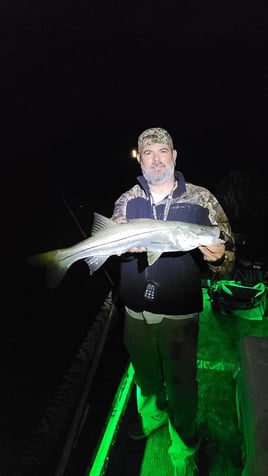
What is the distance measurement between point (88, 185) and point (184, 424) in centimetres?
2495

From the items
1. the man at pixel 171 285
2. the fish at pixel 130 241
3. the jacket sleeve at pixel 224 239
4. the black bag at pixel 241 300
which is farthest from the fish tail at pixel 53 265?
the black bag at pixel 241 300

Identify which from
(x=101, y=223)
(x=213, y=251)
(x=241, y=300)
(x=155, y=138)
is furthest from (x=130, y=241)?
(x=241, y=300)

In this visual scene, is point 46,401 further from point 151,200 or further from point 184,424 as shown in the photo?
point 151,200

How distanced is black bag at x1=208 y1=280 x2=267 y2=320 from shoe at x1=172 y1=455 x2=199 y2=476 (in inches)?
86.5

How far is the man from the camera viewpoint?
2.11m

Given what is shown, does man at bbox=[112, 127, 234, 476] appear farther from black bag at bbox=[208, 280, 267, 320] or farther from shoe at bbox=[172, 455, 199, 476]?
black bag at bbox=[208, 280, 267, 320]

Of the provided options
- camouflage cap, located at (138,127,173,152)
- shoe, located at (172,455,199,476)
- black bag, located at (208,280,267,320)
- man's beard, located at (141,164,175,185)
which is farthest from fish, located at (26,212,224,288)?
black bag, located at (208,280,267,320)

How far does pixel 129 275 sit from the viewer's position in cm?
223

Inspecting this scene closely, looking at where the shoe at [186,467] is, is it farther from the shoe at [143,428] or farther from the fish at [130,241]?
the fish at [130,241]

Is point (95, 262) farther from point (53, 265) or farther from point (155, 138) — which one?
point (155, 138)

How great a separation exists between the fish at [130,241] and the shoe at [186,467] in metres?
1.84

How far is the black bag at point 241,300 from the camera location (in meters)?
4.09

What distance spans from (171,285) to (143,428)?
162 cm

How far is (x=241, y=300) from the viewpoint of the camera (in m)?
4.11
